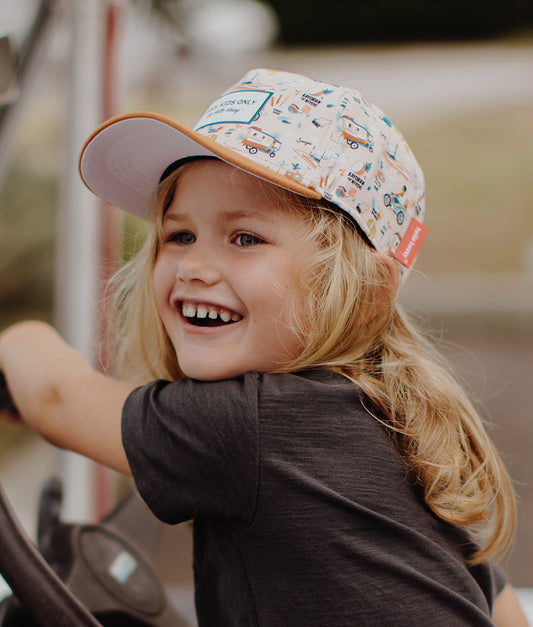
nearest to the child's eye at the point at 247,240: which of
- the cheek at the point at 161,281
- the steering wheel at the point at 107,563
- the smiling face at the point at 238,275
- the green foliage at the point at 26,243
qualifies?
the smiling face at the point at 238,275

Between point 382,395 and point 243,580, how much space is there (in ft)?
0.88

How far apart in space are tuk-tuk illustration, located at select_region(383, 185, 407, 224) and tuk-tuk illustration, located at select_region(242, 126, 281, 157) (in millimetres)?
155

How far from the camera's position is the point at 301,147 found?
0.83m

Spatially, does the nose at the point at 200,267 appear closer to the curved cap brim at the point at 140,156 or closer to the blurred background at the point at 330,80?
the curved cap brim at the point at 140,156

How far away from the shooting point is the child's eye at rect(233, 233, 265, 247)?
0.84 meters

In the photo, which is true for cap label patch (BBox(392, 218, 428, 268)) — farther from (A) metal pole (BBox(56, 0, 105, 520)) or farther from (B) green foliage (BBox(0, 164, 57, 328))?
(B) green foliage (BBox(0, 164, 57, 328))

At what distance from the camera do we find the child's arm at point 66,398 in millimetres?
814

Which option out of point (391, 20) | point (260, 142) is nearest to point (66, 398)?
point (260, 142)

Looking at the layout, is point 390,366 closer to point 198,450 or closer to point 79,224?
point 198,450

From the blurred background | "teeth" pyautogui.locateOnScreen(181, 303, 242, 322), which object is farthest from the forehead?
the blurred background

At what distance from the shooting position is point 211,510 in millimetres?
759

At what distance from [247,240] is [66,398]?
0.96 feet

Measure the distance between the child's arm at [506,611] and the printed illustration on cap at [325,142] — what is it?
20.3 inches

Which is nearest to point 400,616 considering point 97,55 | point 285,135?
point 285,135
